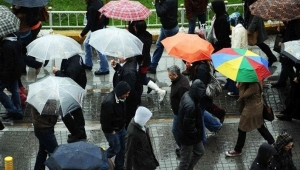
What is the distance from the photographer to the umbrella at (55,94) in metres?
11.1

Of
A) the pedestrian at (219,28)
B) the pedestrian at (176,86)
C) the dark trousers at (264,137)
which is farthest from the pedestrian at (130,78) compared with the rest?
the pedestrian at (219,28)

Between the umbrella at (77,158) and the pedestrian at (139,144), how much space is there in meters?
1.01

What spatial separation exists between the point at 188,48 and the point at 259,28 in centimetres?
263

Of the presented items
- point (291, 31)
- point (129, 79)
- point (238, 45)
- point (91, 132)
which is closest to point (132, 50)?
point (129, 79)

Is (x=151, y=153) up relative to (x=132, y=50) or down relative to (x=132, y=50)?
down

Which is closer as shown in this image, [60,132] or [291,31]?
[60,132]

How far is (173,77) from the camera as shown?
12.1m

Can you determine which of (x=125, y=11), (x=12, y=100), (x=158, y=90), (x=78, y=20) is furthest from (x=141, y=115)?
(x=78, y=20)

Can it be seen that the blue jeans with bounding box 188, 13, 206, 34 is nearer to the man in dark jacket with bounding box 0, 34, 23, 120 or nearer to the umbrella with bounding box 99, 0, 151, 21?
the umbrella with bounding box 99, 0, 151, 21

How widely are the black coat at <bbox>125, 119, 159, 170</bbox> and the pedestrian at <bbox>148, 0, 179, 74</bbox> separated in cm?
461

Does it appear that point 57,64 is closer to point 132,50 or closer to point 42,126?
point 132,50

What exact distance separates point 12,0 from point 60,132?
2.93 meters

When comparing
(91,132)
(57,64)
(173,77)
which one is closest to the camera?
(173,77)

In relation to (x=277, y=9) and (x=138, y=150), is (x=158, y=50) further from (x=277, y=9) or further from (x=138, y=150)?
(x=138, y=150)
